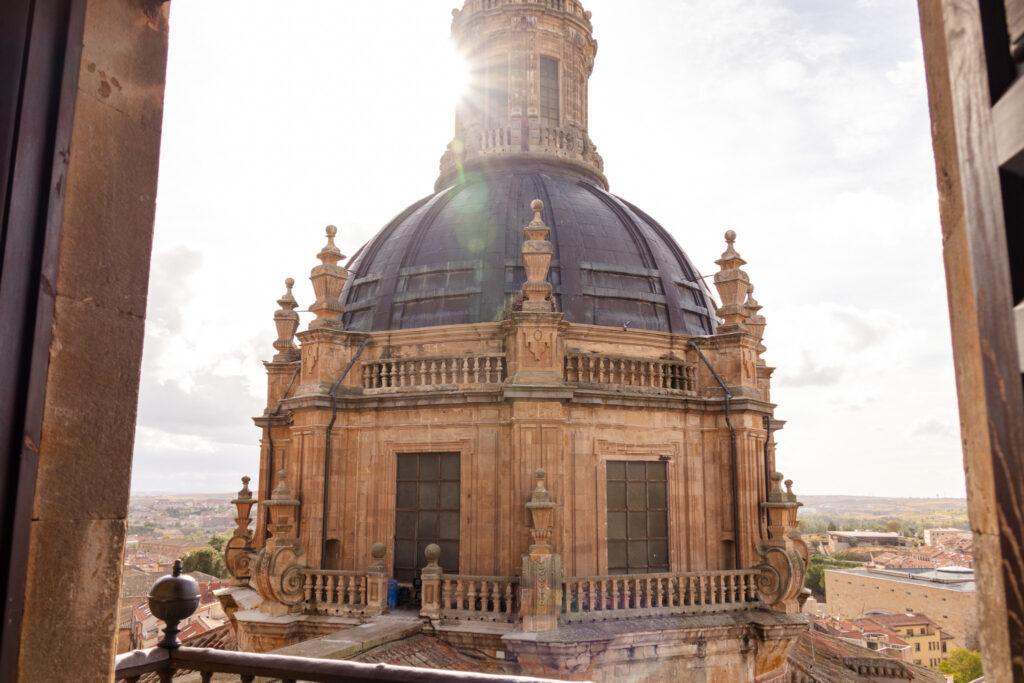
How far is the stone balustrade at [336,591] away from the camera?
48.0 feet

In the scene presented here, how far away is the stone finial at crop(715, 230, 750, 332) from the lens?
17.0 meters

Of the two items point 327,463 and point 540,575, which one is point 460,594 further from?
point 327,463

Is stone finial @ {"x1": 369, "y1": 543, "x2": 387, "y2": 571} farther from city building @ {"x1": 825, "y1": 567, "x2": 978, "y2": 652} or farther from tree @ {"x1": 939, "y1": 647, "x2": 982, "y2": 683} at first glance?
city building @ {"x1": 825, "y1": 567, "x2": 978, "y2": 652}

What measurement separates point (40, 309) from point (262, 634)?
1370cm

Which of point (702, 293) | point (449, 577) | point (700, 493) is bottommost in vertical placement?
point (449, 577)

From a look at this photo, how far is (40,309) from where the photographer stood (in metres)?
3.01

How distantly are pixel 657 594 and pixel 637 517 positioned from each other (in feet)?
6.16

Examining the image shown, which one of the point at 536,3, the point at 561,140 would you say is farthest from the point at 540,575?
the point at 536,3

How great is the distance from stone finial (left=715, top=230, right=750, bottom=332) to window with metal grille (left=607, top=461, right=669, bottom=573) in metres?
3.84

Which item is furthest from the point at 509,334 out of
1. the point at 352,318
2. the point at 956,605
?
the point at 956,605

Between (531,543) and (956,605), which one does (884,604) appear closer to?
(956,605)

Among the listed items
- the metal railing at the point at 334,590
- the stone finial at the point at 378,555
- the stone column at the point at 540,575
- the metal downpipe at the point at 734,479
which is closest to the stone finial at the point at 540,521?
the stone column at the point at 540,575

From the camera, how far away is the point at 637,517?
1581cm

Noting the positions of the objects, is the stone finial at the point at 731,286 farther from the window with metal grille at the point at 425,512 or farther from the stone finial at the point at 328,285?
the stone finial at the point at 328,285
